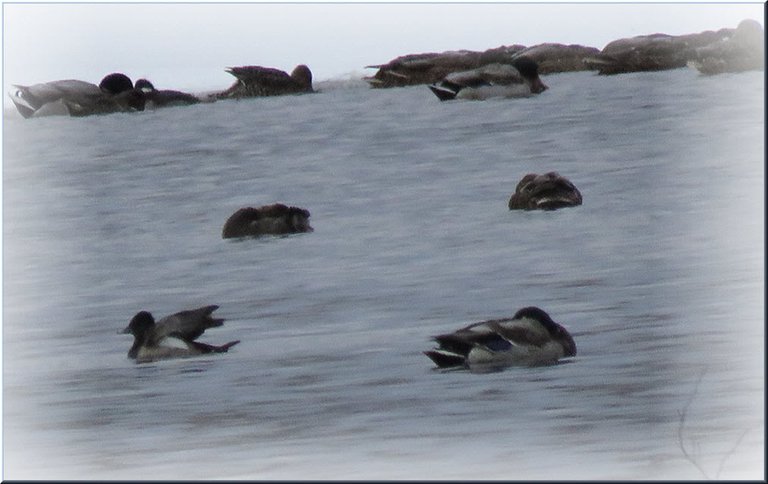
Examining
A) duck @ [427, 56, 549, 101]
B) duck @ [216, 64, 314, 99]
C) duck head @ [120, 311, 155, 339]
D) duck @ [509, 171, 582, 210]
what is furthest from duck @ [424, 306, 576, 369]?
duck @ [216, 64, 314, 99]

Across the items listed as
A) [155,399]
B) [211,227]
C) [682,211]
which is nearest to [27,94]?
[211,227]

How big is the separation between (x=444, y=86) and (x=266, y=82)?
0.68 metres

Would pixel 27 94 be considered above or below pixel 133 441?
above

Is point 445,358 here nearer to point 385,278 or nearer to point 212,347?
point 385,278

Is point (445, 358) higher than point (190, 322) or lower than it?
lower

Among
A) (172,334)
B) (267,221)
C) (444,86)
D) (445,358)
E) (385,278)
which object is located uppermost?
(444,86)

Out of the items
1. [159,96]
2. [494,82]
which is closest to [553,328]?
[494,82]

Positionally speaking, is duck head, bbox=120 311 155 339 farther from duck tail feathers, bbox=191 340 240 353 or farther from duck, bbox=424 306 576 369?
duck, bbox=424 306 576 369

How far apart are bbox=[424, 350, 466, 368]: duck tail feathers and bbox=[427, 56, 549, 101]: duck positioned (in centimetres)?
100

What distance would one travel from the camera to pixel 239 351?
16.1 feet

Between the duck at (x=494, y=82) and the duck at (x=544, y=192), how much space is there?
34cm

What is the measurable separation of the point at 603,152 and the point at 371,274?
1017mm

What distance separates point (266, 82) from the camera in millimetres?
5102

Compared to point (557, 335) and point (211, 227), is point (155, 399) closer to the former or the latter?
point (211, 227)
